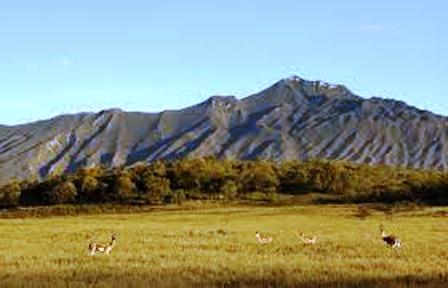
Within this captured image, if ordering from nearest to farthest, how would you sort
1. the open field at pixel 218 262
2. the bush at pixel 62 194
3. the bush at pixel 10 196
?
the open field at pixel 218 262
the bush at pixel 62 194
the bush at pixel 10 196

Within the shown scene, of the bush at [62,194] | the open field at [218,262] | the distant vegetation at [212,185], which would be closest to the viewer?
the open field at [218,262]

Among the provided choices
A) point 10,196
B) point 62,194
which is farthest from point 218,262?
point 10,196

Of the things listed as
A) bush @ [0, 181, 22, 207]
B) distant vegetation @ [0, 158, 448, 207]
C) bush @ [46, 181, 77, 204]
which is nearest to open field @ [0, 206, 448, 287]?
distant vegetation @ [0, 158, 448, 207]

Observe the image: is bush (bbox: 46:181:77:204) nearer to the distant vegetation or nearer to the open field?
the distant vegetation

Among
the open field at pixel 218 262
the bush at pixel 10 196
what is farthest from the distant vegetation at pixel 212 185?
the open field at pixel 218 262

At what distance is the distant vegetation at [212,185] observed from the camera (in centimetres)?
10788

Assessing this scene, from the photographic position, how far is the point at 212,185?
4621 inches

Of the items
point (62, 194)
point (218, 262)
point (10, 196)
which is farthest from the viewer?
point (10, 196)

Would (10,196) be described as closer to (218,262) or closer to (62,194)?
(62,194)

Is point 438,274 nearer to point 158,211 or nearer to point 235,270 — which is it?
point 235,270

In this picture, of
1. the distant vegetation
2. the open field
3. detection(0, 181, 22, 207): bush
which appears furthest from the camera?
detection(0, 181, 22, 207): bush

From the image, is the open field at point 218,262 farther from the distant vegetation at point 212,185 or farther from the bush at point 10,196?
the bush at point 10,196

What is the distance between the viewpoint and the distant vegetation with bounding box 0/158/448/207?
4247 inches

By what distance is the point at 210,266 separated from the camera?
2517 centimetres
